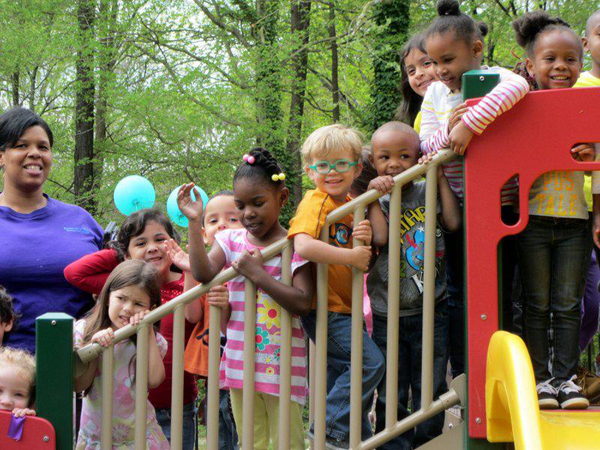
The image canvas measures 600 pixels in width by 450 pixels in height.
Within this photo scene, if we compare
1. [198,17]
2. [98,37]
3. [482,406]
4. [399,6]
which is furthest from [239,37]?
[482,406]

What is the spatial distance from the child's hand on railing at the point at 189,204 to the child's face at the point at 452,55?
1.19m

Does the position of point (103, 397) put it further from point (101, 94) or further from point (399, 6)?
point (101, 94)

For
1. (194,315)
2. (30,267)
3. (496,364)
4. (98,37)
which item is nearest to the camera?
(496,364)

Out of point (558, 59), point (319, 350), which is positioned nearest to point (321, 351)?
point (319, 350)

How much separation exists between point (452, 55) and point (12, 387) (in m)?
2.34

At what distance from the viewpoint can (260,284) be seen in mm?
2977

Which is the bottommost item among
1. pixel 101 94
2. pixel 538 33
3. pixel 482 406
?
pixel 482 406

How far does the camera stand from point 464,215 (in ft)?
9.67

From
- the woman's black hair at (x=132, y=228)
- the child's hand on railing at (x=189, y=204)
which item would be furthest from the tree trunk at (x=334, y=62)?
the child's hand on railing at (x=189, y=204)

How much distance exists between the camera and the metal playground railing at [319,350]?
2977 millimetres

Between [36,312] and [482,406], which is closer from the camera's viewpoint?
[482,406]

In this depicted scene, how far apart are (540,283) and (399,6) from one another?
10710mm

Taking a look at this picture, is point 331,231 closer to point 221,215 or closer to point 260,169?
point 260,169

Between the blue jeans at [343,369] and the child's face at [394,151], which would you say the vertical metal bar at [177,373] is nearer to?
the blue jeans at [343,369]
